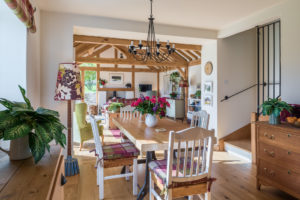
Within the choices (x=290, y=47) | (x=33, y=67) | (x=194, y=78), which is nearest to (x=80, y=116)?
(x=33, y=67)

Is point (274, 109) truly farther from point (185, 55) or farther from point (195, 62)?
point (185, 55)

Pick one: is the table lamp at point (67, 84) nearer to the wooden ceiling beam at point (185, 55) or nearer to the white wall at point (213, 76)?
the white wall at point (213, 76)

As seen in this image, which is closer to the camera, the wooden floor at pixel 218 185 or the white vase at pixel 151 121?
the wooden floor at pixel 218 185

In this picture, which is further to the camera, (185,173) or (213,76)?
(213,76)

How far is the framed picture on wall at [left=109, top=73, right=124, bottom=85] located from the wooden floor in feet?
26.0

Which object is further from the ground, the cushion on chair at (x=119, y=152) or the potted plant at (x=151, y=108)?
the potted plant at (x=151, y=108)

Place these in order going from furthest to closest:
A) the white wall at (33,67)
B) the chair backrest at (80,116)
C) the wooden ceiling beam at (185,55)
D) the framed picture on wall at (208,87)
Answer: the wooden ceiling beam at (185,55), the framed picture on wall at (208,87), the chair backrest at (80,116), the white wall at (33,67)

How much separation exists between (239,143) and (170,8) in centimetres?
298

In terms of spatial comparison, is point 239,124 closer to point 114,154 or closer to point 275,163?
point 275,163

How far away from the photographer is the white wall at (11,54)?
212 centimetres

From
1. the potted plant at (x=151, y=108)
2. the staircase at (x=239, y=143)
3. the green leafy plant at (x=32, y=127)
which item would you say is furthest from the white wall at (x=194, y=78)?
the green leafy plant at (x=32, y=127)

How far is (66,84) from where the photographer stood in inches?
109

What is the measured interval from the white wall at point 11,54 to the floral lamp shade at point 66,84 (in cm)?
54

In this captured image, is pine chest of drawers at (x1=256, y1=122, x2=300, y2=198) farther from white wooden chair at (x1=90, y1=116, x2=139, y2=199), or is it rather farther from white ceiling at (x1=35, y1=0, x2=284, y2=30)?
white ceiling at (x1=35, y1=0, x2=284, y2=30)
